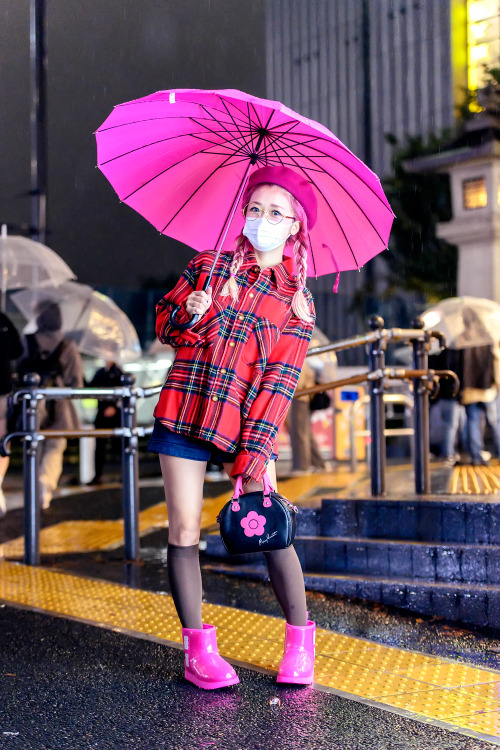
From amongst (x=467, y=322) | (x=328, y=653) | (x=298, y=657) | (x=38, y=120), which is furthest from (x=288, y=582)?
(x=38, y=120)

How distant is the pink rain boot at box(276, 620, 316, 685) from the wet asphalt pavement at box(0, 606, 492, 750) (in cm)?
5

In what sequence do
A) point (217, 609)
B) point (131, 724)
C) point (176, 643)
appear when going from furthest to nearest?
1. point (217, 609)
2. point (176, 643)
3. point (131, 724)

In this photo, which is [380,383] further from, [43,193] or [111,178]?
[43,193]

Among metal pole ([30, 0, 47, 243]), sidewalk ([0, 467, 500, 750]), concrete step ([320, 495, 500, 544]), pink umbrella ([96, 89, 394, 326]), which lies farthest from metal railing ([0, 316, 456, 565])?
metal pole ([30, 0, 47, 243])

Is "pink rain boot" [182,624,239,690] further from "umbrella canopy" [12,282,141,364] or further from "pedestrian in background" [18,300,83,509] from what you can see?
"umbrella canopy" [12,282,141,364]

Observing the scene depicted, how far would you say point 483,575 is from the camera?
15.3 ft

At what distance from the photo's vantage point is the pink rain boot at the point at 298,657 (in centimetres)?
325

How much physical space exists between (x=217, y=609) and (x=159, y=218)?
6.34ft

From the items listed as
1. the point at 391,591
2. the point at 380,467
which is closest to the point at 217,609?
the point at 391,591

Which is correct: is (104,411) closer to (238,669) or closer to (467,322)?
(467,322)

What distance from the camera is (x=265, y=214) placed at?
3297 millimetres

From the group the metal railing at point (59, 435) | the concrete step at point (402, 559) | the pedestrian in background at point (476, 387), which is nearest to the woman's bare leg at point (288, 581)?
the concrete step at point (402, 559)

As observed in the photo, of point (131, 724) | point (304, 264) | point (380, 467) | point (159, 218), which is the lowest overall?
point (131, 724)

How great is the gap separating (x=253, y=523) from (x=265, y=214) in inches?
42.6
